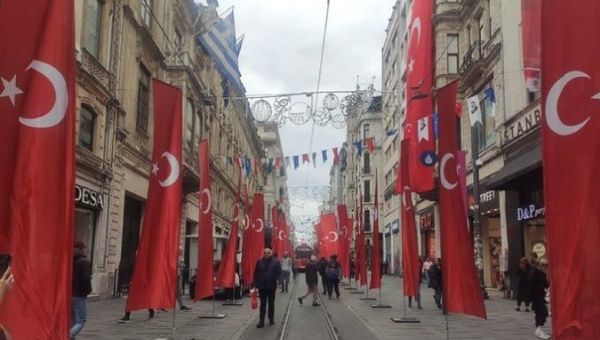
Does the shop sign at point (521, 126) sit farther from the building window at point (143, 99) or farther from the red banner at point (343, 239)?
the building window at point (143, 99)

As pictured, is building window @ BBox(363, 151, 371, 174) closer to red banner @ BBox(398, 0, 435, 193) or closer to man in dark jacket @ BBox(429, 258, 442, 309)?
man in dark jacket @ BBox(429, 258, 442, 309)

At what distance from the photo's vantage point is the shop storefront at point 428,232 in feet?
120

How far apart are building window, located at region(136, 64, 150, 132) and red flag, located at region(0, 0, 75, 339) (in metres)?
20.7

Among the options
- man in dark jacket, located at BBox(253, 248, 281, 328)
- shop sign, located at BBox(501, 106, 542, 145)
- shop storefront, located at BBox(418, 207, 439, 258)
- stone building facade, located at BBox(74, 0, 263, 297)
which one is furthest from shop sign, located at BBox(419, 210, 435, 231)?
man in dark jacket, located at BBox(253, 248, 281, 328)

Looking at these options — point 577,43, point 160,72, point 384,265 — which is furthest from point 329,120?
point 384,265

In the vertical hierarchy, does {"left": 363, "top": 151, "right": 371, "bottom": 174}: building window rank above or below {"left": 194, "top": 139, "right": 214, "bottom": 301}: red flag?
above

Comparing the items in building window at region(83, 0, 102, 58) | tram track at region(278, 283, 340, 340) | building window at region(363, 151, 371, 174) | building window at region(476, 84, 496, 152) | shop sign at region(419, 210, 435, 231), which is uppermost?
building window at region(363, 151, 371, 174)

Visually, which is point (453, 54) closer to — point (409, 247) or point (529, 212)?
point (529, 212)

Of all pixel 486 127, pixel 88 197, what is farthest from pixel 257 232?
pixel 486 127

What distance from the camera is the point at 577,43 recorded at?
15.4 ft

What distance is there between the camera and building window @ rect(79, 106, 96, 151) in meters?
19.1

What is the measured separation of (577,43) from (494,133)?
877 inches

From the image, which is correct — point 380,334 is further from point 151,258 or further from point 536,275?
point 151,258

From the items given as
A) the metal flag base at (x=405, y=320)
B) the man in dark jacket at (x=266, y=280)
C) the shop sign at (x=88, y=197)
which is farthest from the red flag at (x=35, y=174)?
the shop sign at (x=88, y=197)
